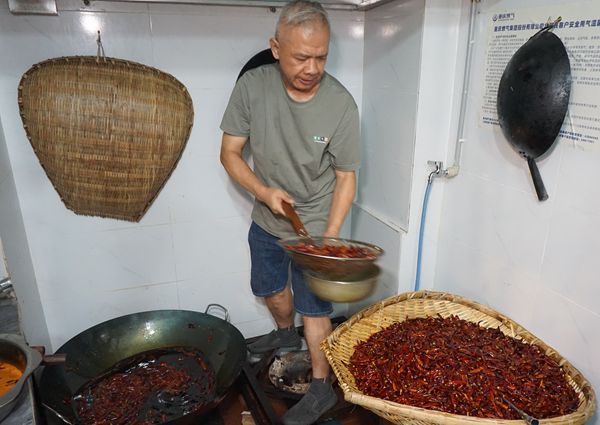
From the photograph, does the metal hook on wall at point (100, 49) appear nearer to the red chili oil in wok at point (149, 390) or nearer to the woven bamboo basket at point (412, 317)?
the red chili oil in wok at point (149, 390)

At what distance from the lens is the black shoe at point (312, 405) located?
172 cm

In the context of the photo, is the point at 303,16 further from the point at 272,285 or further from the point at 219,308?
the point at 219,308

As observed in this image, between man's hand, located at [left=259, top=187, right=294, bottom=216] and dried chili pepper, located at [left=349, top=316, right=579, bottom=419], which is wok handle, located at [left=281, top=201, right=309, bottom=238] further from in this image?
dried chili pepper, located at [left=349, top=316, right=579, bottom=419]

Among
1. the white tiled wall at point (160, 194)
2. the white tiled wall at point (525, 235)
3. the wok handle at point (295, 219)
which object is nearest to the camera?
the white tiled wall at point (525, 235)

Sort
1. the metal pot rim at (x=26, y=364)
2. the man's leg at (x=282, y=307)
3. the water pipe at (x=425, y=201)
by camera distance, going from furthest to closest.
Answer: the man's leg at (x=282, y=307), the water pipe at (x=425, y=201), the metal pot rim at (x=26, y=364)

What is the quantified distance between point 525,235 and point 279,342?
125 cm

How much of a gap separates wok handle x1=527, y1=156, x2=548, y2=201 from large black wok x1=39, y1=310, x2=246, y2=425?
128cm

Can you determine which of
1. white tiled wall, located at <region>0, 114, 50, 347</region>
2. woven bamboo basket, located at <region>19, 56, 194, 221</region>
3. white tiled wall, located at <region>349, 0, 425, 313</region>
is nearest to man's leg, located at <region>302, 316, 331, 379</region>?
white tiled wall, located at <region>349, 0, 425, 313</region>

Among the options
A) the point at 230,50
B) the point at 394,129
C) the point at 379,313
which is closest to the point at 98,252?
the point at 230,50

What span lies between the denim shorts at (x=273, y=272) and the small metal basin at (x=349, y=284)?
31cm

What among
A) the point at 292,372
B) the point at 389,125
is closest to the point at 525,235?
the point at 389,125

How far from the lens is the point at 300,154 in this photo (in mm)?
1718

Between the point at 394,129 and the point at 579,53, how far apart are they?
0.80m

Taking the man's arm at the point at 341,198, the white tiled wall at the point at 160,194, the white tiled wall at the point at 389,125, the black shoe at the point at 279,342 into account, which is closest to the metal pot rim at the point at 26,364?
the white tiled wall at the point at 160,194
